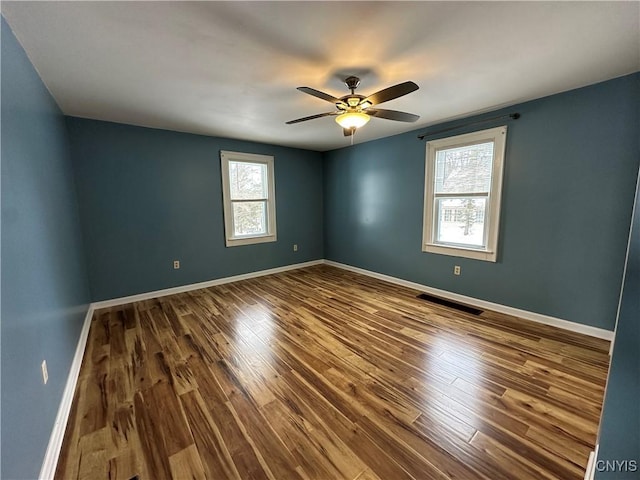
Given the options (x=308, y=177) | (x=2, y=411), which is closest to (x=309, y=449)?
(x=2, y=411)

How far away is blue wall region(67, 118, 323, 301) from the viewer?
3.30m

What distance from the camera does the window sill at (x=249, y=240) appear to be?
14.7 feet

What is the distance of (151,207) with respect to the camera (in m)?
3.71

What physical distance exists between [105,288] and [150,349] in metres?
1.62

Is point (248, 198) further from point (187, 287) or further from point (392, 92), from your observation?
point (392, 92)

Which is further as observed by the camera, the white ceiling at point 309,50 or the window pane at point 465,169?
the window pane at point 465,169

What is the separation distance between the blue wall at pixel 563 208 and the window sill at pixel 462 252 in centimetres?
7

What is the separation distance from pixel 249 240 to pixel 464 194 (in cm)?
340

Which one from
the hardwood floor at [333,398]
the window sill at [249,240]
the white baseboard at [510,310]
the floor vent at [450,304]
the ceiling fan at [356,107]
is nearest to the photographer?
the hardwood floor at [333,398]

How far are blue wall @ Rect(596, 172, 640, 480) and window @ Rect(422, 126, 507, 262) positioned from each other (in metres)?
2.08

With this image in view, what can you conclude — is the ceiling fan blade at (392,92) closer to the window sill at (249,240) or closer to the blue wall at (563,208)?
the blue wall at (563,208)

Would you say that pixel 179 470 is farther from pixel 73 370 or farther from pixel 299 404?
pixel 73 370

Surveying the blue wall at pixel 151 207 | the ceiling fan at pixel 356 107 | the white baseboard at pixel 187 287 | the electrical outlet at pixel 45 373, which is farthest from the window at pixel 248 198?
the electrical outlet at pixel 45 373

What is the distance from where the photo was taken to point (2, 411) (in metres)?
0.96
